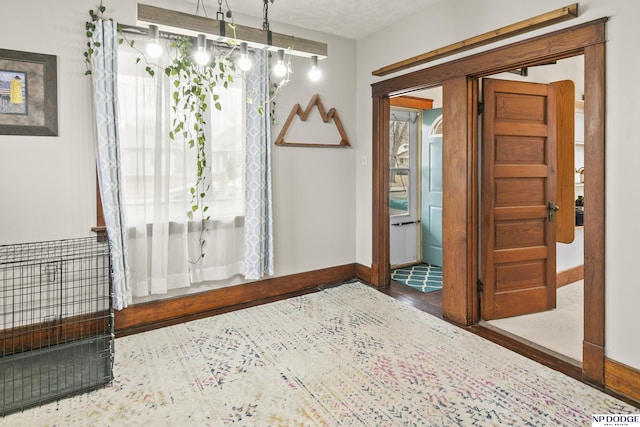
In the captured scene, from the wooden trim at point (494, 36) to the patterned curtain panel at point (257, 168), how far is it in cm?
121

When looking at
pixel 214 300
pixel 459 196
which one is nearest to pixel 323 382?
pixel 214 300

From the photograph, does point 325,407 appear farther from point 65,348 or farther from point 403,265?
point 403,265

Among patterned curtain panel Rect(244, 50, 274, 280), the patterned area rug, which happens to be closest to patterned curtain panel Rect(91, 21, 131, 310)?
the patterned area rug

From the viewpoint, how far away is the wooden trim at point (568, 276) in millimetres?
4186

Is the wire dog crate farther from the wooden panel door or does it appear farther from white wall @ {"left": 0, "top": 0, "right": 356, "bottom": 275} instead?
the wooden panel door

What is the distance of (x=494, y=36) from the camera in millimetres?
2820

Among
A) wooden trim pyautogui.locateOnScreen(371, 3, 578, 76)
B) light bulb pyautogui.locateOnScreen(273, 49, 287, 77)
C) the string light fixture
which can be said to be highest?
wooden trim pyautogui.locateOnScreen(371, 3, 578, 76)

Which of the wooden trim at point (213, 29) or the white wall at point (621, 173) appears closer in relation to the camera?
the wooden trim at point (213, 29)

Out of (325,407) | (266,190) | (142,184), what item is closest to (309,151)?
(266,190)

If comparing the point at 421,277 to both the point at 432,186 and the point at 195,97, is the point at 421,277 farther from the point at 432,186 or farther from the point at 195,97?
the point at 195,97

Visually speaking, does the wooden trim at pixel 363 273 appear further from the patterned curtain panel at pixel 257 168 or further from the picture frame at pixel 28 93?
the picture frame at pixel 28 93

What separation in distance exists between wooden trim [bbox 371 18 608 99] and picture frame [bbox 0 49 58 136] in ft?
9.41

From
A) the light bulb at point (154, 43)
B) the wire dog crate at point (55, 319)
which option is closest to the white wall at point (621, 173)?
the light bulb at point (154, 43)

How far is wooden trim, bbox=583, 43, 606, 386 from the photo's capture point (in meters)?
2.29
